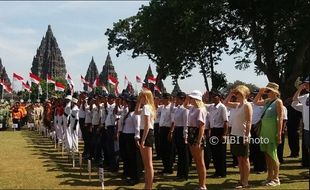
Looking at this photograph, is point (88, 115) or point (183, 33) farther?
point (183, 33)

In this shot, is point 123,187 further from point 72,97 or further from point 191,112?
point 72,97

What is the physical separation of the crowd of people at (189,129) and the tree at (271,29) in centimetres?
1485

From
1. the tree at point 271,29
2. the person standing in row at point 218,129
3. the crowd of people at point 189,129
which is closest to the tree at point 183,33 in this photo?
the tree at point 271,29

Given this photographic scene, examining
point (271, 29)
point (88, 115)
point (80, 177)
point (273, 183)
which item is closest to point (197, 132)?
point (273, 183)

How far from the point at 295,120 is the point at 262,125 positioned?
17.7 ft

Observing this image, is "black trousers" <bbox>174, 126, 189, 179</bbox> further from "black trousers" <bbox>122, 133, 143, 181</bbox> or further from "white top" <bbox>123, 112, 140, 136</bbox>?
"white top" <bbox>123, 112, 140, 136</bbox>

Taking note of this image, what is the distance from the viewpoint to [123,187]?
1075cm

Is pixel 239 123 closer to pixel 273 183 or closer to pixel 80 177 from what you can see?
pixel 273 183

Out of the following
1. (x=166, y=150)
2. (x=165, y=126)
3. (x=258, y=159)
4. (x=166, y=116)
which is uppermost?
(x=166, y=116)

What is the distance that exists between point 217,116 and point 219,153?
933 millimetres

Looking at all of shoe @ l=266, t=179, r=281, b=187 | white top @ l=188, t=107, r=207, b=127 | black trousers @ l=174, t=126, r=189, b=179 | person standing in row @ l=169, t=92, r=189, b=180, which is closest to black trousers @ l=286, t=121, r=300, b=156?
person standing in row @ l=169, t=92, r=189, b=180

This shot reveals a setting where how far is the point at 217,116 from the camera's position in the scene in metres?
12.0

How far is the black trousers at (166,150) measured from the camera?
12.8 meters

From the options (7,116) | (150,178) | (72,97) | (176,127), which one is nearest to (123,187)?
(150,178)
